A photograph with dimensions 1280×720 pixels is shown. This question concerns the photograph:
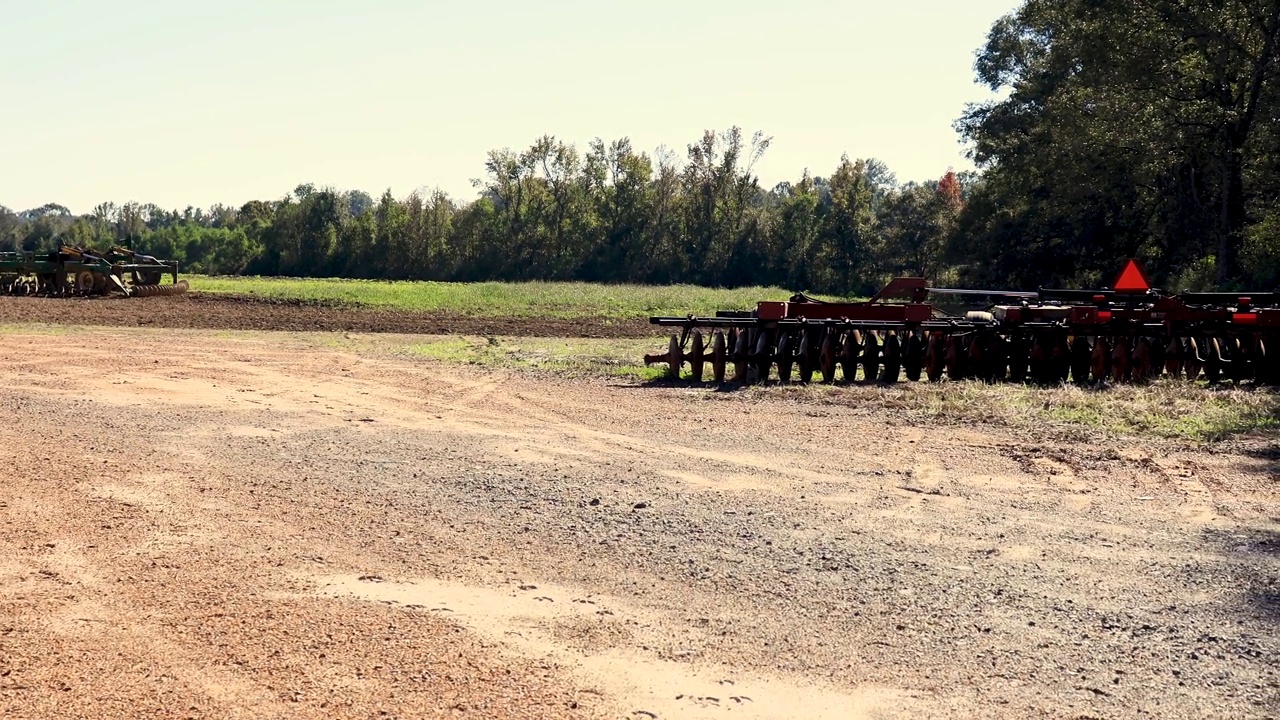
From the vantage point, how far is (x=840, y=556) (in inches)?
289

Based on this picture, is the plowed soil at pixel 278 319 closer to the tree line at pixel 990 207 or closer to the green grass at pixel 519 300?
the green grass at pixel 519 300

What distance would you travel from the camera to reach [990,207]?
44875mm

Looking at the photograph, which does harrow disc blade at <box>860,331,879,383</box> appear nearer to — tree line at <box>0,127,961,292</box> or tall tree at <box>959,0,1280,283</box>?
tall tree at <box>959,0,1280,283</box>

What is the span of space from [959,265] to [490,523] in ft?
140

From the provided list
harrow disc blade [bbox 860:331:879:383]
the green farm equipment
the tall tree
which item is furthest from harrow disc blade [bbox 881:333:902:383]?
the green farm equipment

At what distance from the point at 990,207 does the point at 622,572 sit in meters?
40.6

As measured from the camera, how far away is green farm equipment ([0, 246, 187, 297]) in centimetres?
3831

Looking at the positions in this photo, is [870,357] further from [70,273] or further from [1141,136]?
[70,273]

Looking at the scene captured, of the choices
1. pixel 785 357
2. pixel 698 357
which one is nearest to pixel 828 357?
pixel 785 357

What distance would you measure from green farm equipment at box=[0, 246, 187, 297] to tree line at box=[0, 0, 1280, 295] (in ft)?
93.4

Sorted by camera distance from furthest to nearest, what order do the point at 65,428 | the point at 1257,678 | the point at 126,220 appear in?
the point at 126,220, the point at 65,428, the point at 1257,678

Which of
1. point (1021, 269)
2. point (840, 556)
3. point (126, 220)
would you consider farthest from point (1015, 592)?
point (126, 220)

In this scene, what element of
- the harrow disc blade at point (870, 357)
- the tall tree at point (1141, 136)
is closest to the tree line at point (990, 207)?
the tall tree at point (1141, 136)

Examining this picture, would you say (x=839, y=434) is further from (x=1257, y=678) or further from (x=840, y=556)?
(x=1257, y=678)
